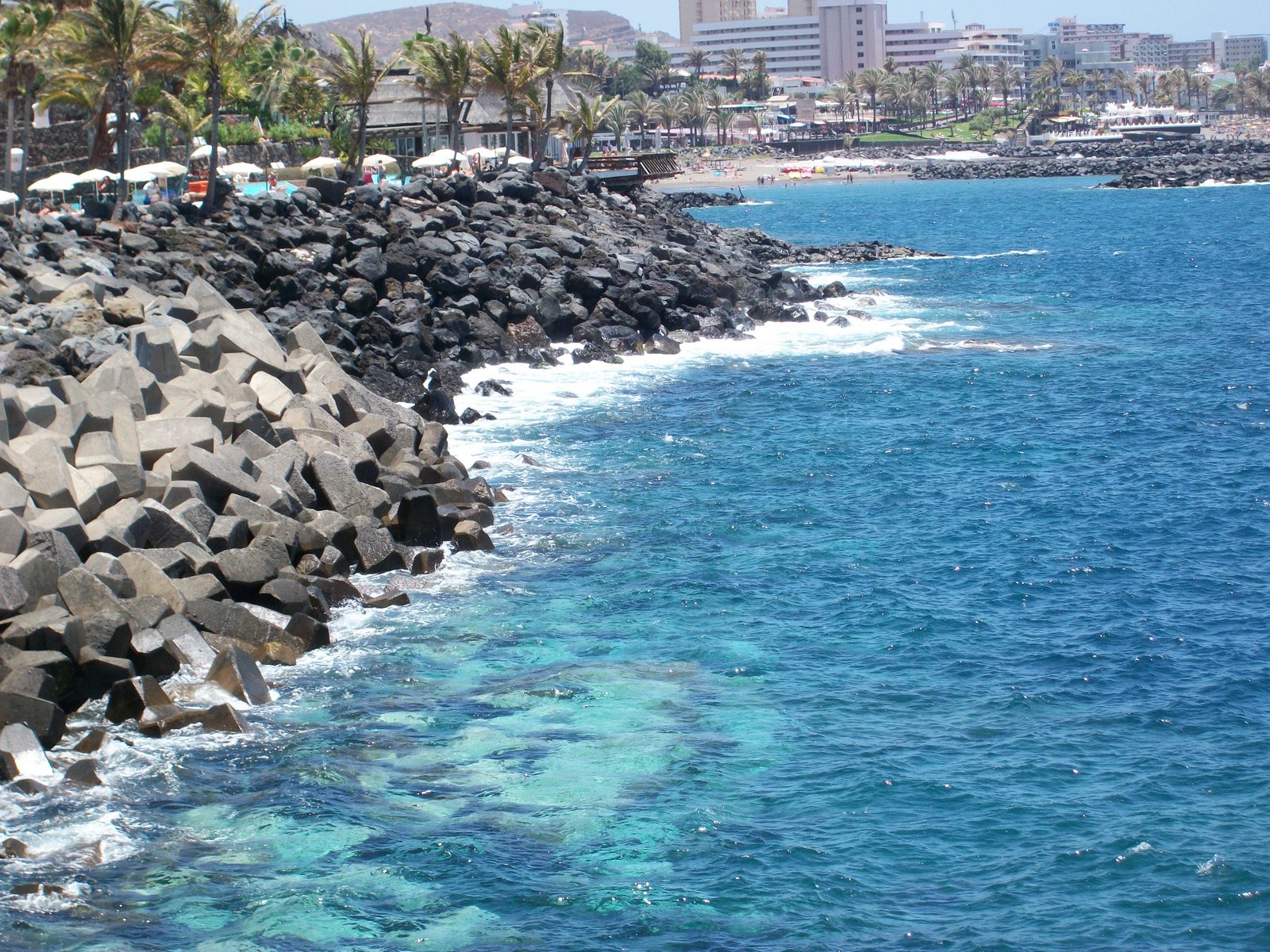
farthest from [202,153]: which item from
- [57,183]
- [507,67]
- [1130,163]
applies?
[1130,163]

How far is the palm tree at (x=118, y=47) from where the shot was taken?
41.0m

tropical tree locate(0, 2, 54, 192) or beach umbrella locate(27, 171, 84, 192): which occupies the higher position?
tropical tree locate(0, 2, 54, 192)

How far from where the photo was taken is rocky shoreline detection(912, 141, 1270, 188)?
136750 mm

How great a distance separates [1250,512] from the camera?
77.9 feet

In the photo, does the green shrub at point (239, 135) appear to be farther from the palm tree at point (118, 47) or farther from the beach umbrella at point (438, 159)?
the palm tree at point (118, 47)

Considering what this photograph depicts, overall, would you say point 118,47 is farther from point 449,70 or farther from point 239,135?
point 239,135

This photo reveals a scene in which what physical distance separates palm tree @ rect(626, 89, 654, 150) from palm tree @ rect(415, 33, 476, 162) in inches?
4280

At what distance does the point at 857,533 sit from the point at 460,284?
1891 cm

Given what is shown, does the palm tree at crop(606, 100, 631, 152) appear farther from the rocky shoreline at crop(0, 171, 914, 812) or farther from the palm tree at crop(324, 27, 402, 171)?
the rocky shoreline at crop(0, 171, 914, 812)

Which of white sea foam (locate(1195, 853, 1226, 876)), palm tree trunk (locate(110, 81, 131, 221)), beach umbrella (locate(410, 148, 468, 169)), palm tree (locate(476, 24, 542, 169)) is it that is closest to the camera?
white sea foam (locate(1195, 853, 1226, 876))

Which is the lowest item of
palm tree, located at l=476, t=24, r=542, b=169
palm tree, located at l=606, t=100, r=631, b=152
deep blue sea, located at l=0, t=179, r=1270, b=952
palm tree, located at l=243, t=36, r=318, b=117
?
deep blue sea, located at l=0, t=179, r=1270, b=952

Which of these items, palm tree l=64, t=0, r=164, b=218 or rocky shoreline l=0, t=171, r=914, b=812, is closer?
rocky shoreline l=0, t=171, r=914, b=812

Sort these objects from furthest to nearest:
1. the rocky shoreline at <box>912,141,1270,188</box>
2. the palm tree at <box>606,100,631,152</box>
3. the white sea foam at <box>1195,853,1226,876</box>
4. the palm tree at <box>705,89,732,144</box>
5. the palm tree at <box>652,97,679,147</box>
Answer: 1. the palm tree at <box>705,89,732,144</box>
2. the palm tree at <box>652,97,679,147</box>
3. the rocky shoreline at <box>912,141,1270,188</box>
4. the palm tree at <box>606,100,631,152</box>
5. the white sea foam at <box>1195,853,1226,876</box>

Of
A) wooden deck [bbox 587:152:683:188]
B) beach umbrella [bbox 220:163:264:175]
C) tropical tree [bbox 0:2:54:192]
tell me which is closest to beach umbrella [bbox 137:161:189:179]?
beach umbrella [bbox 220:163:264:175]
